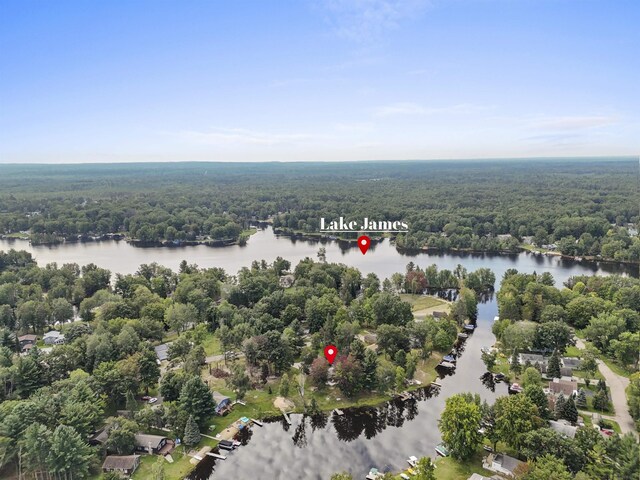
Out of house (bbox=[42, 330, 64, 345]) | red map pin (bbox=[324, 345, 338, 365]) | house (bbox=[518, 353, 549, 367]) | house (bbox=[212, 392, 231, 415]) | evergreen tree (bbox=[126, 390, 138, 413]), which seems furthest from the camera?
house (bbox=[42, 330, 64, 345])

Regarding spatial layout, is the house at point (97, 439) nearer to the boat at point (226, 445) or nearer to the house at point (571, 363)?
the boat at point (226, 445)

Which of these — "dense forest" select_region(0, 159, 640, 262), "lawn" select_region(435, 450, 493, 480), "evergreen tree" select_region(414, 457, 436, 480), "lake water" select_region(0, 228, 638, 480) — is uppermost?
"dense forest" select_region(0, 159, 640, 262)

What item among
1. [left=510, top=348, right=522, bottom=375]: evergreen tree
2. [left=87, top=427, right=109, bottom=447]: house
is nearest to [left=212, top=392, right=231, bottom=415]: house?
[left=87, top=427, right=109, bottom=447]: house

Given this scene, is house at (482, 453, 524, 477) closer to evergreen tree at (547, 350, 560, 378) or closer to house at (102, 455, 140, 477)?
evergreen tree at (547, 350, 560, 378)

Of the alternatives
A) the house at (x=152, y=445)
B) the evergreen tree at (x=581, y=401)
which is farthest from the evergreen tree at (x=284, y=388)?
the evergreen tree at (x=581, y=401)

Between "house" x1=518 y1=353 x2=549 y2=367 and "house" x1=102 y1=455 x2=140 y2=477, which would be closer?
"house" x1=102 y1=455 x2=140 y2=477

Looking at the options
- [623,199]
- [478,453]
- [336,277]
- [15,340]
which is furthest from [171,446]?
[623,199]

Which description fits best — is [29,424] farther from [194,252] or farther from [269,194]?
[269,194]
